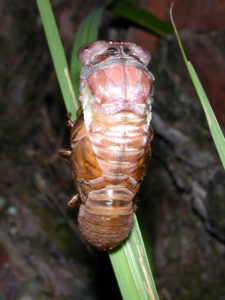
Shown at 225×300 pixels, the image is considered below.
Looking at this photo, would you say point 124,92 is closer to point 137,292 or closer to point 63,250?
point 137,292

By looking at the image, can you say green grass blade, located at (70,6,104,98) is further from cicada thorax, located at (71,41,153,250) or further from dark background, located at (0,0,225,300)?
dark background, located at (0,0,225,300)

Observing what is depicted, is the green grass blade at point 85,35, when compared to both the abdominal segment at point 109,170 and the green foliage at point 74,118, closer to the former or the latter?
the green foliage at point 74,118

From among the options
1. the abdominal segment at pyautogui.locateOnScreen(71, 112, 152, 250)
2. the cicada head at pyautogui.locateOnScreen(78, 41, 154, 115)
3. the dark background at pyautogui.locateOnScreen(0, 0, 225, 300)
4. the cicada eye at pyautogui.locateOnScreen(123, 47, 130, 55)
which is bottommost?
the dark background at pyautogui.locateOnScreen(0, 0, 225, 300)

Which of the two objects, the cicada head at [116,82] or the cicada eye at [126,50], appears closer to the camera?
the cicada head at [116,82]

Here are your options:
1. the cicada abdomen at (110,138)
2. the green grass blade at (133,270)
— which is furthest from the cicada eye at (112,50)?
the green grass blade at (133,270)

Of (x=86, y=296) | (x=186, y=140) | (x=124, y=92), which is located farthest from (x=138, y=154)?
(x=86, y=296)

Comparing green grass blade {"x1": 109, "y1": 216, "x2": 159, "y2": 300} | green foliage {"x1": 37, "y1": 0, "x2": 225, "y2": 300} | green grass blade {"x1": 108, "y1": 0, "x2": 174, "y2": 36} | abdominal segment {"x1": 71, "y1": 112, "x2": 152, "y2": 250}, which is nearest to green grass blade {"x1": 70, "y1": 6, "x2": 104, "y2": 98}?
green foliage {"x1": 37, "y1": 0, "x2": 225, "y2": 300}

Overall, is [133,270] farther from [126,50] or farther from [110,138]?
[126,50]

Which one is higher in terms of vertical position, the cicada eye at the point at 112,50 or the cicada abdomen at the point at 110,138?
the cicada eye at the point at 112,50
